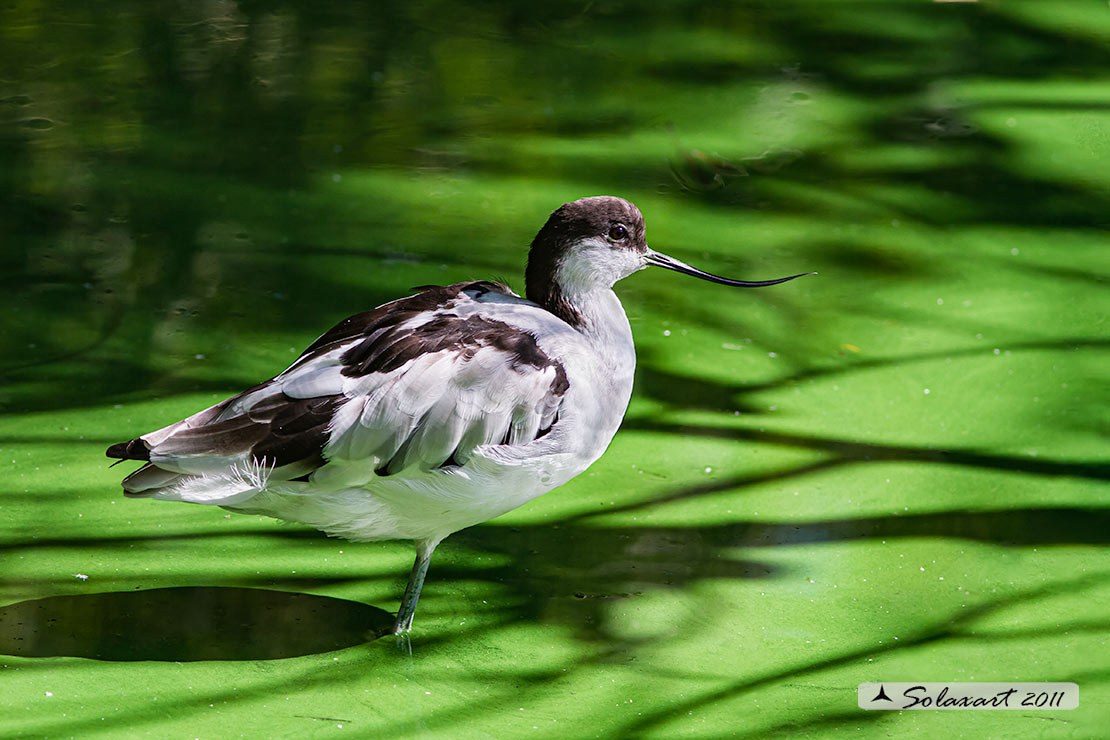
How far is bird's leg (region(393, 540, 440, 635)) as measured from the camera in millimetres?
3725

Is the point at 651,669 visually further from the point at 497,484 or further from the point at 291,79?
the point at 291,79

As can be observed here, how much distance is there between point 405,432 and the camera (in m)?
3.47

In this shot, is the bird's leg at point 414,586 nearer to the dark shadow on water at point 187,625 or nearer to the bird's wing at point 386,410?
the dark shadow on water at point 187,625

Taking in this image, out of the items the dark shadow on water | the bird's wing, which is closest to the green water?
the dark shadow on water

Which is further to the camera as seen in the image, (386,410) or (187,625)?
(187,625)

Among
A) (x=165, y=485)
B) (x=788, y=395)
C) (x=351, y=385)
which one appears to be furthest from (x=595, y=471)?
(x=165, y=485)

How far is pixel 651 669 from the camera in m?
3.70

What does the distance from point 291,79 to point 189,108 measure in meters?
0.65

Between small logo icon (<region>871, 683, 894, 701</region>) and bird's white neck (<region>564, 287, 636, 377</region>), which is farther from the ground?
bird's white neck (<region>564, 287, 636, 377</region>)
